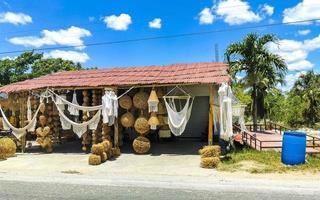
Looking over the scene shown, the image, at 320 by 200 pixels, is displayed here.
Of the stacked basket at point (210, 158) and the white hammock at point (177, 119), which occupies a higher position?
the white hammock at point (177, 119)

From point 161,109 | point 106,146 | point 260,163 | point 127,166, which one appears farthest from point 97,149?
point 260,163

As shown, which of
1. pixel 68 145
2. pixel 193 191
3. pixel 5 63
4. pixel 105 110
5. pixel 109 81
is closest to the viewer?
pixel 193 191

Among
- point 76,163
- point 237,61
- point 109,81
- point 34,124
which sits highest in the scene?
point 237,61

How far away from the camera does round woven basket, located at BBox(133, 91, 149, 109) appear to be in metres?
16.3

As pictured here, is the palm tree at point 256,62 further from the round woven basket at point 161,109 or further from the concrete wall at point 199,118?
the round woven basket at point 161,109

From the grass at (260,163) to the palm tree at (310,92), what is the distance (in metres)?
25.0

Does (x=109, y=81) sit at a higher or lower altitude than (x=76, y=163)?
higher

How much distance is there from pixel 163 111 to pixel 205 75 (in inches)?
88.9

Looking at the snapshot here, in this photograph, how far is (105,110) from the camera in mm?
15914

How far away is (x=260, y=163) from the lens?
13133 mm

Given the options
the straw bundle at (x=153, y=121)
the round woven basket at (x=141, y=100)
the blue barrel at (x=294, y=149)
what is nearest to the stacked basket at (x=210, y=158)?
the blue barrel at (x=294, y=149)

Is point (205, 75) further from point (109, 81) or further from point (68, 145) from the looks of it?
point (68, 145)

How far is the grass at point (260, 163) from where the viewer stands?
12031 millimetres

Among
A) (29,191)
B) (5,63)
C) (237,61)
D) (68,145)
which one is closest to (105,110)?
(68,145)
